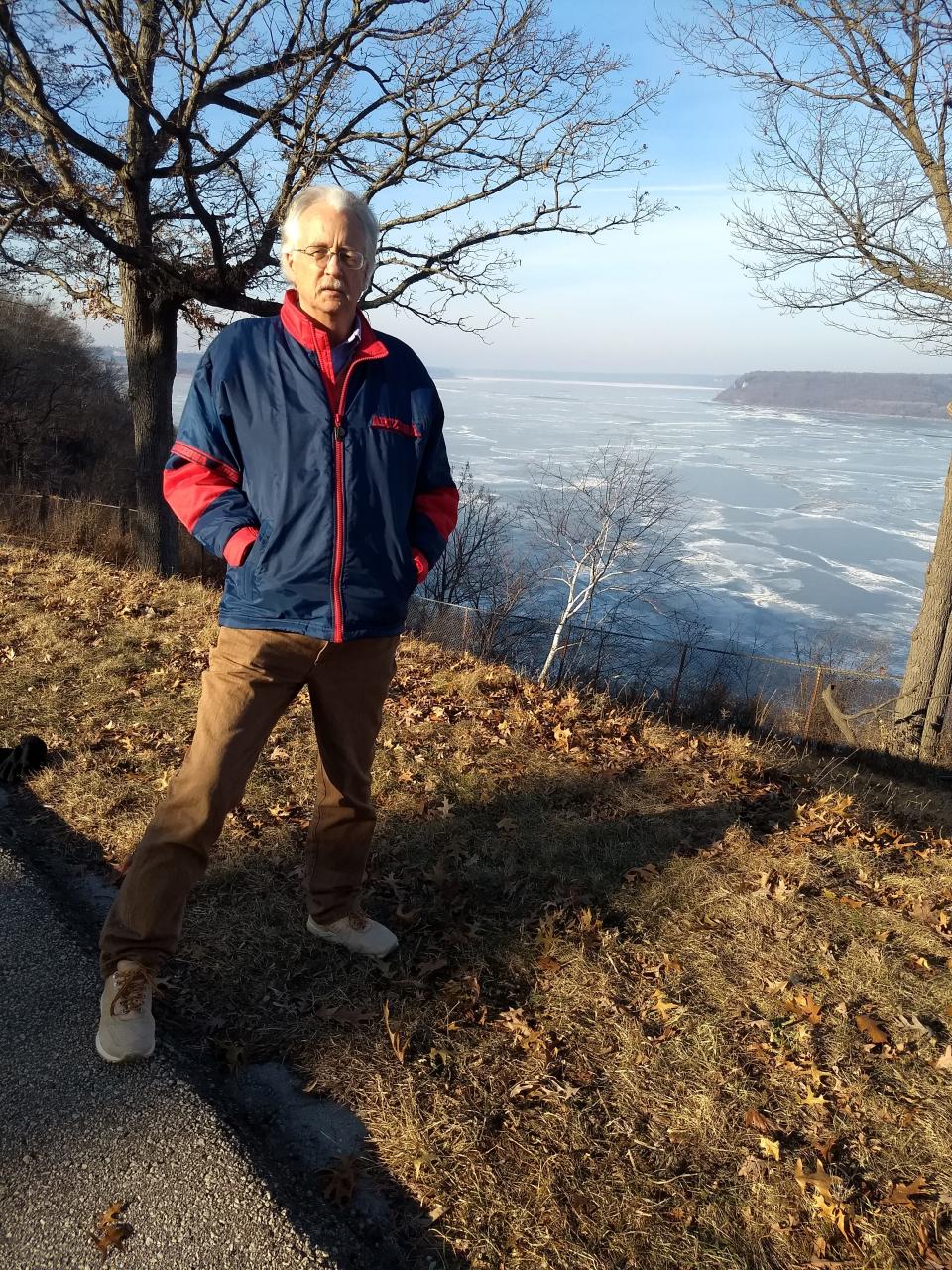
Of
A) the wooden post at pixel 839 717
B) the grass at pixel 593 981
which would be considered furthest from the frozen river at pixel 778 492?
the grass at pixel 593 981

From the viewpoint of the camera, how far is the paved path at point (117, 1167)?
2045mm

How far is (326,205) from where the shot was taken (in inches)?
99.5

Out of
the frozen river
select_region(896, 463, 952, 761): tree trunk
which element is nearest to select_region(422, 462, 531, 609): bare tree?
the frozen river

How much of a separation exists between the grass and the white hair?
2.55 m

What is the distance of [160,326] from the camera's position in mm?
11344

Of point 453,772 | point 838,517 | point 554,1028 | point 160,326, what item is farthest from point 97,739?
point 838,517


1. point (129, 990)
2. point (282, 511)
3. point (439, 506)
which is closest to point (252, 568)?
point (282, 511)

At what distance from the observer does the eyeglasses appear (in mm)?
2543

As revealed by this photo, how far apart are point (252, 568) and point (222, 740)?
0.56 metres

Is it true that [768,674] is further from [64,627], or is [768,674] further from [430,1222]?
[430,1222]

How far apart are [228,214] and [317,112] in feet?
5.37

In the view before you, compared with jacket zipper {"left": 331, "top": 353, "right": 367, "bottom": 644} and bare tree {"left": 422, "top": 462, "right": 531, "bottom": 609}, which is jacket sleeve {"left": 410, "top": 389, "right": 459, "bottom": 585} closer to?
jacket zipper {"left": 331, "top": 353, "right": 367, "bottom": 644}

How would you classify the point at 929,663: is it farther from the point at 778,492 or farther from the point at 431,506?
the point at 778,492

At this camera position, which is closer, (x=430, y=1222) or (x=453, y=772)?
(x=430, y=1222)
